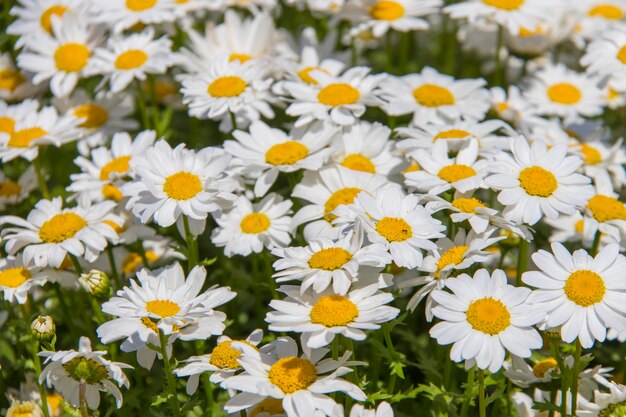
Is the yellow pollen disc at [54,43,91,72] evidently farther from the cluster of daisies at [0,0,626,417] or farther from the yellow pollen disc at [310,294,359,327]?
the yellow pollen disc at [310,294,359,327]

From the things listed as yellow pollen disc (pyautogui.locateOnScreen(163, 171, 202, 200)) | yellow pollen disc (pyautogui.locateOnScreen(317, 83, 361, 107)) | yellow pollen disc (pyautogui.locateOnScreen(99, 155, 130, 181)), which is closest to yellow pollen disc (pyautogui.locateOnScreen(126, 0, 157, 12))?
yellow pollen disc (pyautogui.locateOnScreen(99, 155, 130, 181))

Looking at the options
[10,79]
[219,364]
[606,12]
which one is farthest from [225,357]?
[606,12]

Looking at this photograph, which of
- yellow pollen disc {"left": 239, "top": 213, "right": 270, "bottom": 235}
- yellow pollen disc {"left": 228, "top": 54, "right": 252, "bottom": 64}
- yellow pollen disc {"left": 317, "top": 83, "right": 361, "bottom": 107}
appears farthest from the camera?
yellow pollen disc {"left": 228, "top": 54, "right": 252, "bottom": 64}

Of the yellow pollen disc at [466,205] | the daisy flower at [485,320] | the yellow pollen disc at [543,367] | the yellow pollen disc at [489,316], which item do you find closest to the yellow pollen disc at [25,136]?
the yellow pollen disc at [466,205]

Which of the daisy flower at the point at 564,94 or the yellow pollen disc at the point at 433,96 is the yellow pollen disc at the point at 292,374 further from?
the daisy flower at the point at 564,94

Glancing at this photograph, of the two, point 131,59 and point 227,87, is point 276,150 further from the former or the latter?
point 131,59
